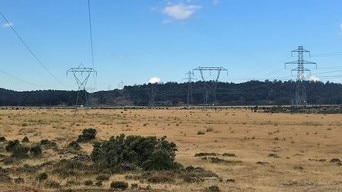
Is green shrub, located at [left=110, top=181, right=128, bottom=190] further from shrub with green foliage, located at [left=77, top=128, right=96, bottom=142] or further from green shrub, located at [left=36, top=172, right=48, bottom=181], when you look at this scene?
shrub with green foliage, located at [left=77, top=128, right=96, bottom=142]

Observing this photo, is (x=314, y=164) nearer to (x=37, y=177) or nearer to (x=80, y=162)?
(x=80, y=162)

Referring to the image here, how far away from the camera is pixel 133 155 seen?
31.8 meters

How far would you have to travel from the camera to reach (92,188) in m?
Result: 22.6

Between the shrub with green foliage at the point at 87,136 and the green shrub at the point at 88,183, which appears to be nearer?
the green shrub at the point at 88,183

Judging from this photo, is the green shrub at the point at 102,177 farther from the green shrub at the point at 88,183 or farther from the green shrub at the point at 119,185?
the green shrub at the point at 119,185

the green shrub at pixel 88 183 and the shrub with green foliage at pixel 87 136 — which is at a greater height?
the shrub with green foliage at pixel 87 136

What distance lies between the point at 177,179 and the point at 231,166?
6.79 metres

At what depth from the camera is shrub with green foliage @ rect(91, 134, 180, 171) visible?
96.0 ft

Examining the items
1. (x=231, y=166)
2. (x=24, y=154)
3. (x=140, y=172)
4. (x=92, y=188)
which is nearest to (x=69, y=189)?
(x=92, y=188)

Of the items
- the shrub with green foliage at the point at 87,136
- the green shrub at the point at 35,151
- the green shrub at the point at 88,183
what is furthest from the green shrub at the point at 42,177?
the shrub with green foliage at the point at 87,136

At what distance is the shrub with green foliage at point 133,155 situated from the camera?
2925 cm

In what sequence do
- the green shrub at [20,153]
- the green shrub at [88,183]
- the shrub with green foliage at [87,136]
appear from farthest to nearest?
the shrub with green foliage at [87,136] → the green shrub at [20,153] → the green shrub at [88,183]

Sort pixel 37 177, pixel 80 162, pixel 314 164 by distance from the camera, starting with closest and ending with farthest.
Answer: pixel 37 177 → pixel 80 162 → pixel 314 164

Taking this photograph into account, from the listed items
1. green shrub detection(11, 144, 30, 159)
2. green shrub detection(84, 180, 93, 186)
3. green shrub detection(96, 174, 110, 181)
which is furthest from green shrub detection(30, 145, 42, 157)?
green shrub detection(84, 180, 93, 186)
